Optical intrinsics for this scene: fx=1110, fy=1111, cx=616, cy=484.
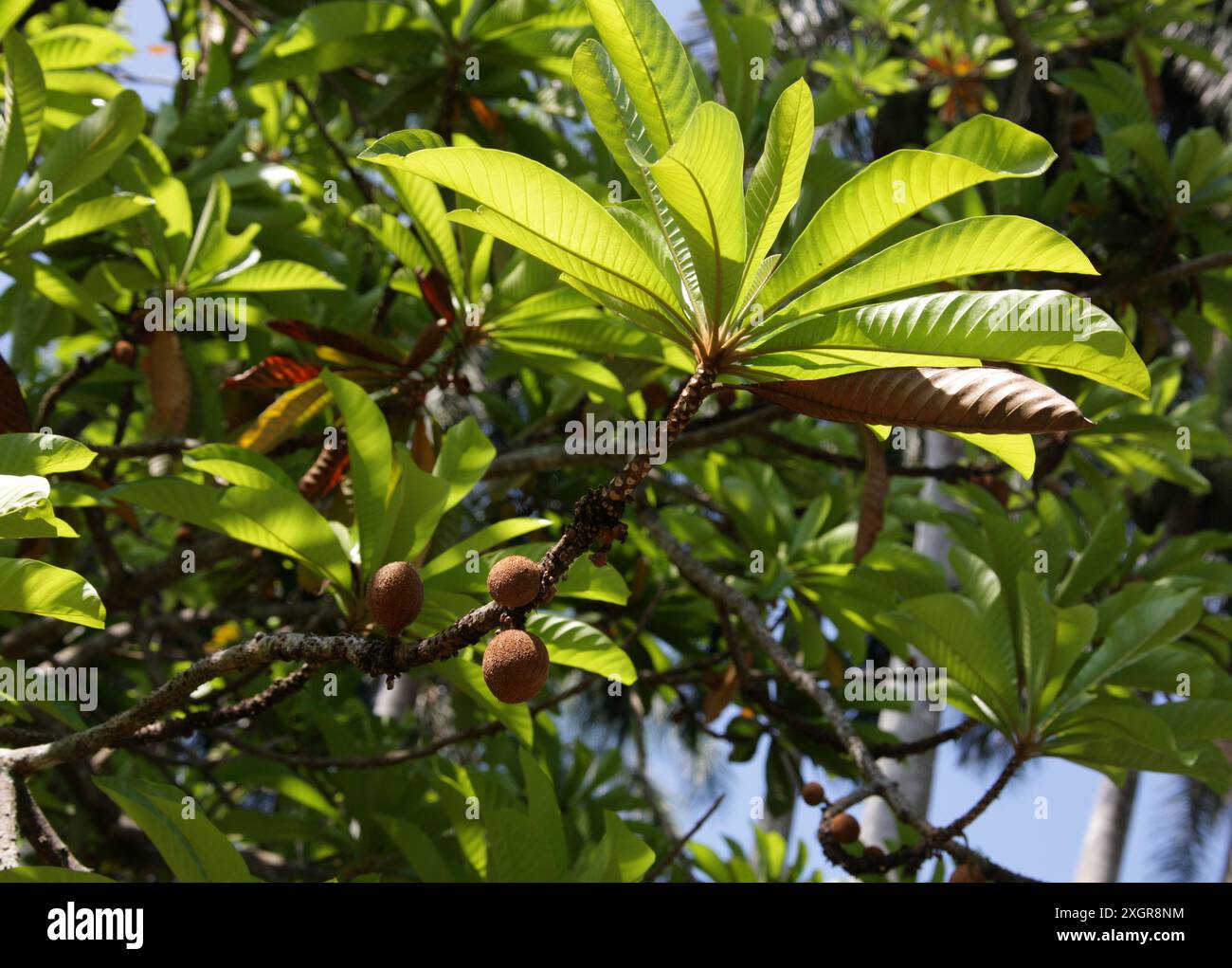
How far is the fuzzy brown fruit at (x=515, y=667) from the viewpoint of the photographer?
1.28m

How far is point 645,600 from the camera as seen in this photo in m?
3.80

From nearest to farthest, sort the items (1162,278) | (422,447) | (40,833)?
(40,833) < (422,447) < (1162,278)

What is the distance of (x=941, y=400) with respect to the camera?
1.28 metres

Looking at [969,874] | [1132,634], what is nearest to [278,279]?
[969,874]

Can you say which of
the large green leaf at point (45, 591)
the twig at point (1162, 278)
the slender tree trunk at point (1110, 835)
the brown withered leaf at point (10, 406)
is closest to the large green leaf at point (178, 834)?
the large green leaf at point (45, 591)

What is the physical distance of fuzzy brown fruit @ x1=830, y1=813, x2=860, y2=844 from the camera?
7.07 ft

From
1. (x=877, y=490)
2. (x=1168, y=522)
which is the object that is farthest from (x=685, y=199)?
(x=1168, y=522)

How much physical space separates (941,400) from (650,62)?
0.61m

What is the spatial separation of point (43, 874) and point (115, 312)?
1.93 metres

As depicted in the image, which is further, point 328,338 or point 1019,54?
point 1019,54

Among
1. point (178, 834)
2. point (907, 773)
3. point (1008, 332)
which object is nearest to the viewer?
point (1008, 332)

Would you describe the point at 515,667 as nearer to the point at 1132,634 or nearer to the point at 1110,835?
the point at 1132,634

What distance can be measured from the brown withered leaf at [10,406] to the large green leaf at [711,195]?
1402 mm

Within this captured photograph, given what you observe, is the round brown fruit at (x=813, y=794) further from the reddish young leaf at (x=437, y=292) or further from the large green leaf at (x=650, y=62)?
the large green leaf at (x=650, y=62)
